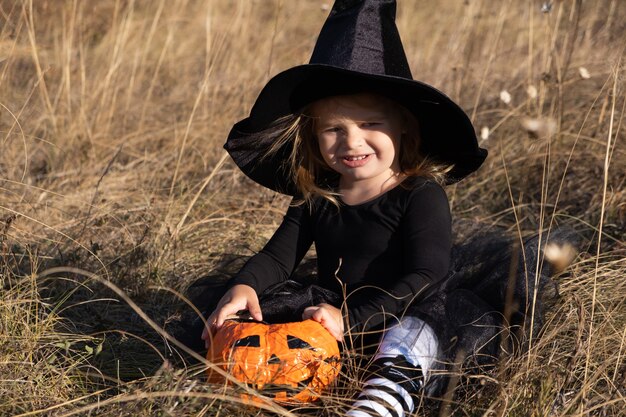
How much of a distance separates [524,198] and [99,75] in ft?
8.63

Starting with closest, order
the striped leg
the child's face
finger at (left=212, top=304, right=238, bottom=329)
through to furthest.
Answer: the striped leg
finger at (left=212, top=304, right=238, bottom=329)
the child's face

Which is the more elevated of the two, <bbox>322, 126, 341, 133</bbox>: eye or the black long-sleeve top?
<bbox>322, 126, 341, 133</bbox>: eye

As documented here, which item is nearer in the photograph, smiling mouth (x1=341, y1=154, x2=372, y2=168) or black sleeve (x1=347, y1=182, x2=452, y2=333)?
black sleeve (x1=347, y1=182, x2=452, y2=333)

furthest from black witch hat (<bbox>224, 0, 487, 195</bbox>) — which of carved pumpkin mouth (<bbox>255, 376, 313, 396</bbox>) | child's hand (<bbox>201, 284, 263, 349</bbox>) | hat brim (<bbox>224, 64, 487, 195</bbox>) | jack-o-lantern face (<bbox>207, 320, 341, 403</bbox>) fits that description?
carved pumpkin mouth (<bbox>255, 376, 313, 396</bbox>)

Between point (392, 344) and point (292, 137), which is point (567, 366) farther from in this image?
point (292, 137)

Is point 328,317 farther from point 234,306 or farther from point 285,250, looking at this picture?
point 285,250

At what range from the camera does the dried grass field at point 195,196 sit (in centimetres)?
260

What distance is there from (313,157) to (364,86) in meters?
0.40

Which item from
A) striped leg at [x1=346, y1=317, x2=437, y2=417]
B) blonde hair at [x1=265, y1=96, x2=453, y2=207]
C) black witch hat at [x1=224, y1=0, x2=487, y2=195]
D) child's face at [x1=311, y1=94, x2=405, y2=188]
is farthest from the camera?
blonde hair at [x1=265, y1=96, x2=453, y2=207]

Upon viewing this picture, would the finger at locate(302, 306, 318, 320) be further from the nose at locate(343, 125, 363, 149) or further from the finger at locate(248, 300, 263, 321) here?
the nose at locate(343, 125, 363, 149)

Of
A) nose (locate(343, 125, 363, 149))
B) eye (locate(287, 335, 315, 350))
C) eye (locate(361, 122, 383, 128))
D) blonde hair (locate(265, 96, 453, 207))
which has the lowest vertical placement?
eye (locate(287, 335, 315, 350))

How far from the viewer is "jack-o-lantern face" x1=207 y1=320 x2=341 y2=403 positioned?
2543 mm

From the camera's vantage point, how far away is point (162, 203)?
4.31 meters

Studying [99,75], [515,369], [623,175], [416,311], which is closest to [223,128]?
[99,75]
